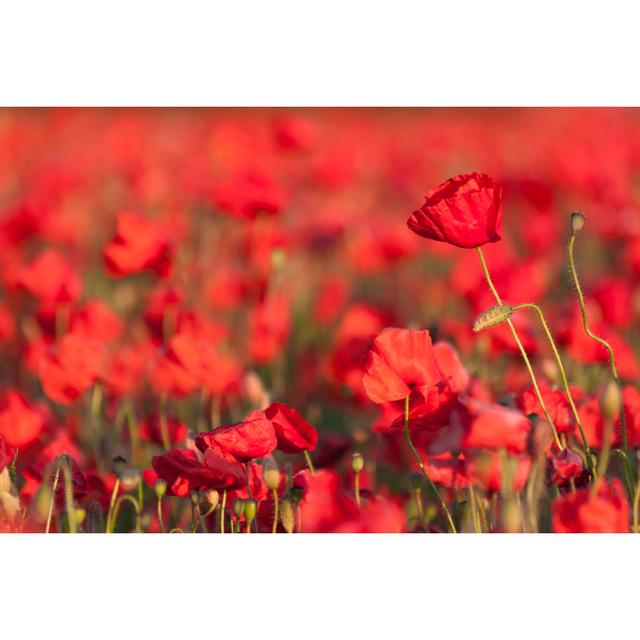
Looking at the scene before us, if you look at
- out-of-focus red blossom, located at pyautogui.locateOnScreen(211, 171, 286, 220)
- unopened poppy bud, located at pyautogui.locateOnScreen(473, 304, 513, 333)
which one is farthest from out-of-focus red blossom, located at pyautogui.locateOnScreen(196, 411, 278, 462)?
out-of-focus red blossom, located at pyautogui.locateOnScreen(211, 171, 286, 220)

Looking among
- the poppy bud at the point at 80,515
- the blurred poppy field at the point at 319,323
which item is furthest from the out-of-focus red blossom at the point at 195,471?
the poppy bud at the point at 80,515

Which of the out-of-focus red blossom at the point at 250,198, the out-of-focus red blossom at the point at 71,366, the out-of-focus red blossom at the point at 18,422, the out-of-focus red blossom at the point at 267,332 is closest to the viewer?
the out-of-focus red blossom at the point at 18,422

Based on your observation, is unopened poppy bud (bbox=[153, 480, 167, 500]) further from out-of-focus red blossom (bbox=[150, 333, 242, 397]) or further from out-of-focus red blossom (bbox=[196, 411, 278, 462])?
out-of-focus red blossom (bbox=[150, 333, 242, 397])

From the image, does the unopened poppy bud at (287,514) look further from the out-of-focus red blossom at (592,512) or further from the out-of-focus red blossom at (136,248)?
the out-of-focus red blossom at (136,248)

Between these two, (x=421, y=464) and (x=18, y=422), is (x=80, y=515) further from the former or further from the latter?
(x=421, y=464)

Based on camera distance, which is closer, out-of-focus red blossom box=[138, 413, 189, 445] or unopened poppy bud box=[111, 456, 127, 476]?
unopened poppy bud box=[111, 456, 127, 476]

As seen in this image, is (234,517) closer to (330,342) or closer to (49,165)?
(330,342)

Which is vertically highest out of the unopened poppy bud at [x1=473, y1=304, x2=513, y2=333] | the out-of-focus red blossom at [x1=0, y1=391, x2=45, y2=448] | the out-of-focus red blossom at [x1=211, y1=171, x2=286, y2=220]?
the out-of-focus red blossom at [x1=211, y1=171, x2=286, y2=220]
